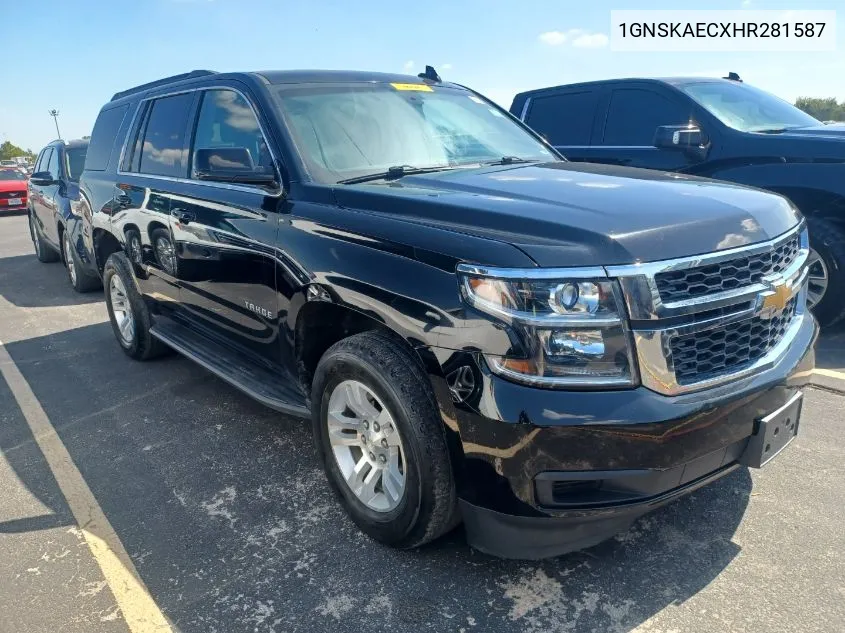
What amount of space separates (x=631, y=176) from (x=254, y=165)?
1.80 meters

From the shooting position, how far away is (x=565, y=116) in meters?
6.98

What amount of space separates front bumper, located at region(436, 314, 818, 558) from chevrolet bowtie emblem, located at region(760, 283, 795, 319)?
0.23 m

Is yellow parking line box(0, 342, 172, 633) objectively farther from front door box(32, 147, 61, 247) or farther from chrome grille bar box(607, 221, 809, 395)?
front door box(32, 147, 61, 247)

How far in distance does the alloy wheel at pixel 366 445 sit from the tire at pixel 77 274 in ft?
21.0

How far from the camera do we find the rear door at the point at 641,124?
19.4 feet

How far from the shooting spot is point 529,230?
2303 millimetres

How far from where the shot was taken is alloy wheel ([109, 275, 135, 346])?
17.5ft

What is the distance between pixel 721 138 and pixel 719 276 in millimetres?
3883

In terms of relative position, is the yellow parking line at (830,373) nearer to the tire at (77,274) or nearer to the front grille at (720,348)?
the front grille at (720,348)

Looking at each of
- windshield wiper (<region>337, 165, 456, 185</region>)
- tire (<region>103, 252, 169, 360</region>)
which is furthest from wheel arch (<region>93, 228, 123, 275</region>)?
windshield wiper (<region>337, 165, 456, 185</region>)

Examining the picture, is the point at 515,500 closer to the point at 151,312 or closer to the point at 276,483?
the point at 276,483

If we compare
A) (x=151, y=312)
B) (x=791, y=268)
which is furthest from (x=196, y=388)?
(x=791, y=268)

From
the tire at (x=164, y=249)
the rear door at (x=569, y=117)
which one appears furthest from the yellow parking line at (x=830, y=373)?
the tire at (x=164, y=249)

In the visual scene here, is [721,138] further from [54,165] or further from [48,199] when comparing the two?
[48,199]
